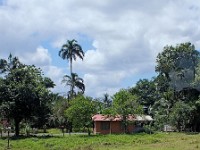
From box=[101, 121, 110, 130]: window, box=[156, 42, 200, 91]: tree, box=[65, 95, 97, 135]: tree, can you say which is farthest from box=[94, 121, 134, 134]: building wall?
box=[156, 42, 200, 91]: tree

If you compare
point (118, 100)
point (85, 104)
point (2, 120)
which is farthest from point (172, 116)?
point (2, 120)

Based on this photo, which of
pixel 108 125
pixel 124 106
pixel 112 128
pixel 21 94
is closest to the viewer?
pixel 21 94

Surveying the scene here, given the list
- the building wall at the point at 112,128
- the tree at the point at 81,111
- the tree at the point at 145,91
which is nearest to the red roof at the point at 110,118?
the building wall at the point at 112,128

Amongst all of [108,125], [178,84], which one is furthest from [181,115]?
[108,125]

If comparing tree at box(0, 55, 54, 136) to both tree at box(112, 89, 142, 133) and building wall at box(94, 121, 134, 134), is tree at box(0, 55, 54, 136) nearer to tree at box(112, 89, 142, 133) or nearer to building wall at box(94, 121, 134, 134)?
tree at box(112, 89, 142, 133)

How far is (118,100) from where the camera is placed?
54875 millimetres

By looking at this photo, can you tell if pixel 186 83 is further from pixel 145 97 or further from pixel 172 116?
pixel 145 97

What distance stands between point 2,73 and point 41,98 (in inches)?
263

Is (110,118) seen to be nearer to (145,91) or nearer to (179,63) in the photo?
(179,63)

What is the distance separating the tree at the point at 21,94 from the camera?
160ft

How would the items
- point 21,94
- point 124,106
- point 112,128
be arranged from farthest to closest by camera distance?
point 112,128, point 124,106, point 21,94

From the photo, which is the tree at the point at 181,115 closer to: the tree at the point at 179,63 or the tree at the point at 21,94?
the tree at the point at 179,63

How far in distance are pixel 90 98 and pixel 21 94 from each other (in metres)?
9.92

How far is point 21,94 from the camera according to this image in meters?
49.0
